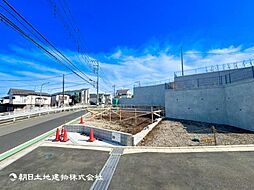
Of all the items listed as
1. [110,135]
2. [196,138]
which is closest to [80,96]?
[110,135]

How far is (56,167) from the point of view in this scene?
4574 millimetres

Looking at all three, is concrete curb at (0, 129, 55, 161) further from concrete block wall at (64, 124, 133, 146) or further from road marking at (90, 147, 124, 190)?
road marking at (90, 147, 124, 190)

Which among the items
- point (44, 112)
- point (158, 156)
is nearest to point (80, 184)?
point (158, 156)

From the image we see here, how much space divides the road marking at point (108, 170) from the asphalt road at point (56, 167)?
0.48ft

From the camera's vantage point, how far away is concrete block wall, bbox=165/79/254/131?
9.98 m

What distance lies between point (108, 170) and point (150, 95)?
26.2 metres

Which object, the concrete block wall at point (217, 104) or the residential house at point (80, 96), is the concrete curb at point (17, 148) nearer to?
the concrete block wall at point (217, 104)

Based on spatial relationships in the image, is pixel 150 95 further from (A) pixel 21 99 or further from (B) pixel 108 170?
(A) pixel 21 99

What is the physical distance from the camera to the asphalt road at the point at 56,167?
356 cm

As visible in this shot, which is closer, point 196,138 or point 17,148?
point 17,148

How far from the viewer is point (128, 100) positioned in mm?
36438

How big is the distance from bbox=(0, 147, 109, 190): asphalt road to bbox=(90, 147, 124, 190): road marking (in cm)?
15

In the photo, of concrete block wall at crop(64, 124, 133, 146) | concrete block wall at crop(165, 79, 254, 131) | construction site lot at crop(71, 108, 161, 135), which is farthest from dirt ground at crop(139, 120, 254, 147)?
construction site lot at crop(71, 108, 161, 135)

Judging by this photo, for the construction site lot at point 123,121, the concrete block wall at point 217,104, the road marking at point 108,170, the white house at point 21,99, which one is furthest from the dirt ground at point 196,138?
the white house at point 21,99
